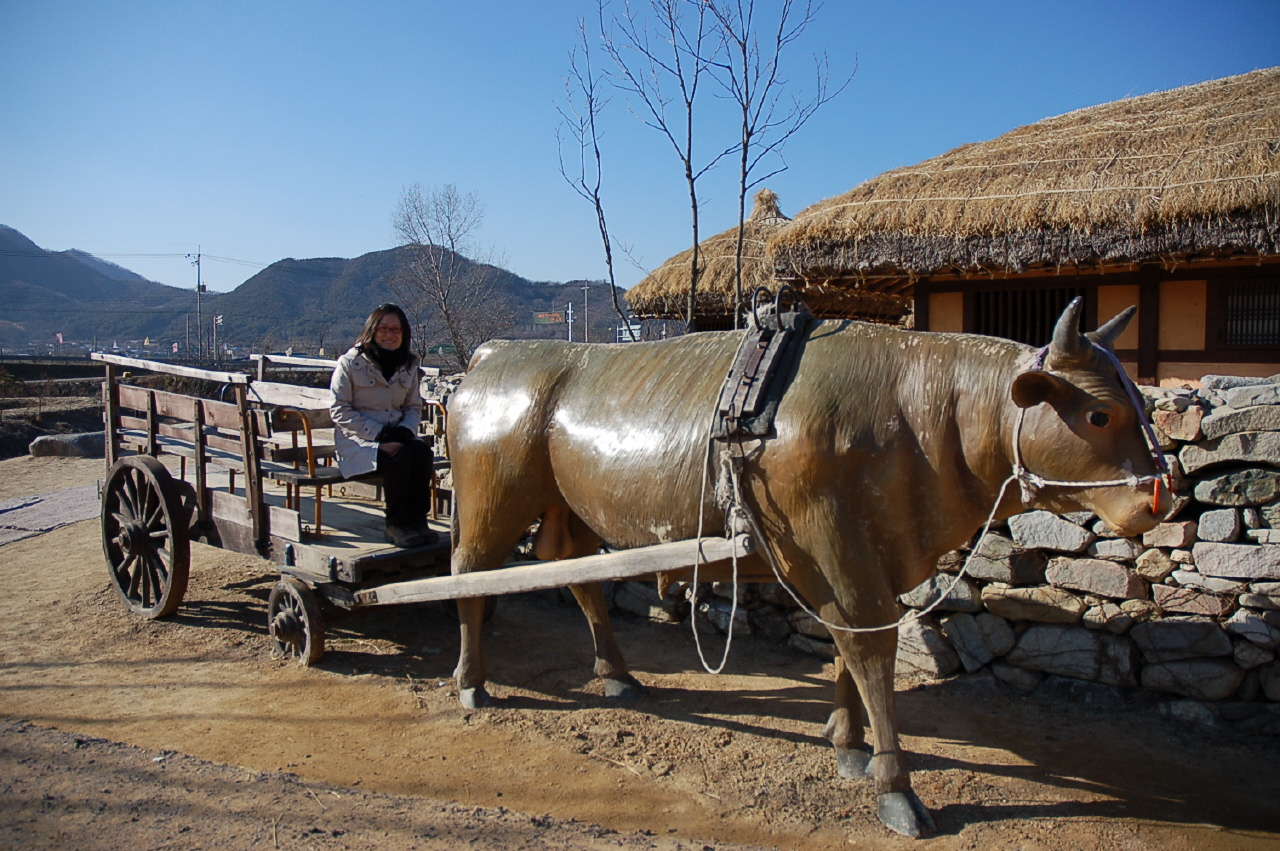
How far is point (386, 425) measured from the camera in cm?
498

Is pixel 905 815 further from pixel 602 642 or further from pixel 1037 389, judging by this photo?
pixel 602 642

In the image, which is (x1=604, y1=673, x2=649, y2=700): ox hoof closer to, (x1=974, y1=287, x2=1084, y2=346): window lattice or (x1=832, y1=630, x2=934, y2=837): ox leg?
(x1=832, y1=630, x2=934, y2=837): ox leg

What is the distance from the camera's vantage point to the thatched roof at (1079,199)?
16.3 feet

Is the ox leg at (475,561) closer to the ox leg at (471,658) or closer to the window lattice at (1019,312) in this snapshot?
the ox leg at (471,658)

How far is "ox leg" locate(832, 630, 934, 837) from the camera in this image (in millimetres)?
3049

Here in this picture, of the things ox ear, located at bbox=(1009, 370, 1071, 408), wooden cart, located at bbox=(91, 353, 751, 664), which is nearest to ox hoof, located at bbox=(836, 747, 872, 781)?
wooden cart, located at bbox=(91, 353, 751, 664)

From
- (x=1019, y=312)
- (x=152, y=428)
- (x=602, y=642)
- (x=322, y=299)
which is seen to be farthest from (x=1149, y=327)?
(x=322, y=299)

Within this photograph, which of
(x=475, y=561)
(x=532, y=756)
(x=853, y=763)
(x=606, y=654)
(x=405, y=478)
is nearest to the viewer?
(x=853, y=763)

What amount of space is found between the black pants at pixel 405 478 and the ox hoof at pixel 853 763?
270cm

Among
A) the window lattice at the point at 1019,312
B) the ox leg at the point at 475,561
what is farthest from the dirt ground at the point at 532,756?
the window lattice at the point at 1019,312

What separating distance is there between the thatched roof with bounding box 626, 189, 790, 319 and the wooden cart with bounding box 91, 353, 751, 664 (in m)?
5.75

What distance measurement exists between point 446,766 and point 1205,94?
7204 millimetres

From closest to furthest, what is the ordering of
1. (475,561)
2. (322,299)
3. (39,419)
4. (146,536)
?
(475,561)
(146,536)
(39,419)
(322,299)

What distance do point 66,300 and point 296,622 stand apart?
139275mm
